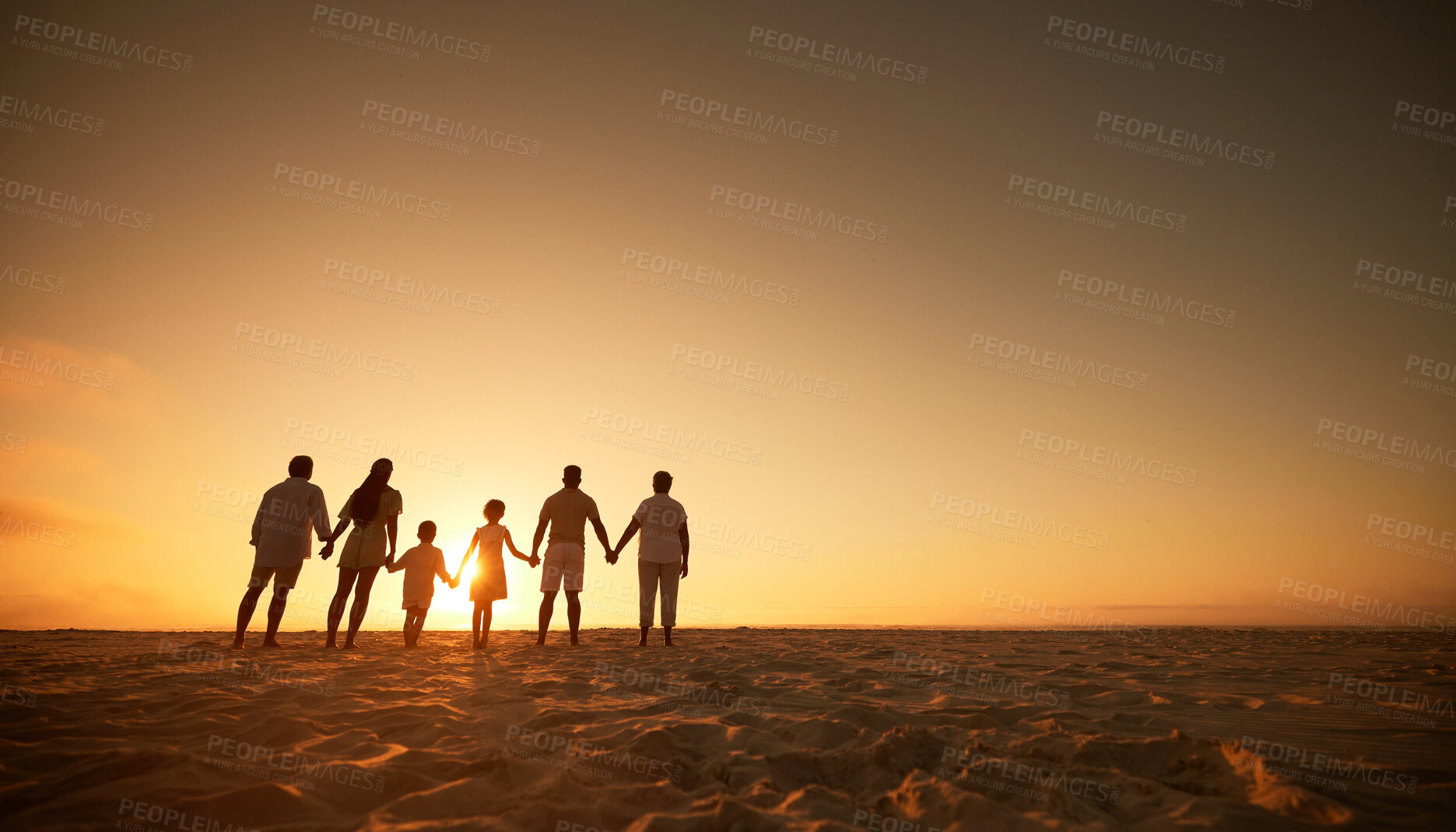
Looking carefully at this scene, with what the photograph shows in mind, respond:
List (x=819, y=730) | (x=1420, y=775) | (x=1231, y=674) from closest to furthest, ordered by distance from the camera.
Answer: (x=1420, y=775) → (x=819, y=730) → (x=1231, y=674)

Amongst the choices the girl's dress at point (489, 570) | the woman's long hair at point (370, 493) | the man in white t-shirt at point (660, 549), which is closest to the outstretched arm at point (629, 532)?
the man in white t-shirt at point (660, 549)

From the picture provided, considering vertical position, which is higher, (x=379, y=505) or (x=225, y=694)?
(x=379, y=505)

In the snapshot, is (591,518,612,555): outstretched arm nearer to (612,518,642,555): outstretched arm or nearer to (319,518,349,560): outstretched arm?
(612,518,642,555): outstretched arm

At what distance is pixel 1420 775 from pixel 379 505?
30.1ft

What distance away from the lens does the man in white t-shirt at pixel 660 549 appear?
8336 millimetres

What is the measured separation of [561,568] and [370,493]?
2.55m

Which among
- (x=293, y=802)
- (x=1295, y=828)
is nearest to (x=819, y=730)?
(x=1295, y=828)

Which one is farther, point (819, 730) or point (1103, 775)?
point (819, 730)

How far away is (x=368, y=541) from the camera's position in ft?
25.6

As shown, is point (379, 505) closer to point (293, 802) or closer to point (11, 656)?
point (11, 656)

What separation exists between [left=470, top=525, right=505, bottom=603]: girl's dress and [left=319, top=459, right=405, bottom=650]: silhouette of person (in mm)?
1074

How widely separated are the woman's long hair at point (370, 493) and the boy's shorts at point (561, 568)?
7.27 feet

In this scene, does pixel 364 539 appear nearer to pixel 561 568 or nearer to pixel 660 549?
pixel 561 568

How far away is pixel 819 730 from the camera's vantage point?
3559mm
